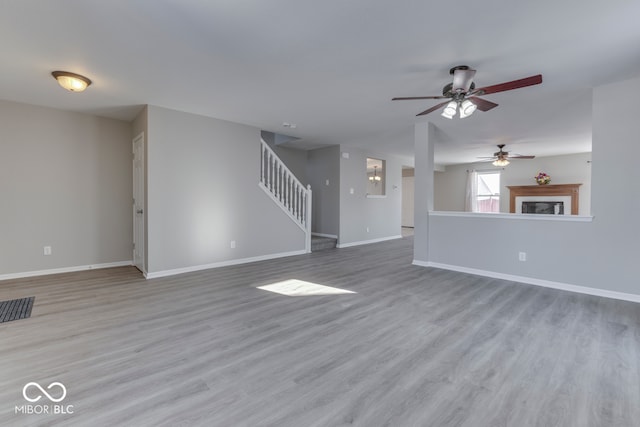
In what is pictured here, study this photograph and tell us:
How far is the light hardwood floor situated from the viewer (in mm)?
1585

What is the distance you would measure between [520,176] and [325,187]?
21.4 feet

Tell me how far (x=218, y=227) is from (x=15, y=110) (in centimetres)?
323

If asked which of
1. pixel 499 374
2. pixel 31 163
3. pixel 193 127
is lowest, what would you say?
pixel 499 374

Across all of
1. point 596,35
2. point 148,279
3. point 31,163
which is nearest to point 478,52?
point 596,35

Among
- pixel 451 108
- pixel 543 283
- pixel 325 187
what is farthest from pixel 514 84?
pixel 325 187

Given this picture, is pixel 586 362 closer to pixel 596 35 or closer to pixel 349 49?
pixel 596 35

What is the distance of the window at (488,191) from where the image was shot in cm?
994

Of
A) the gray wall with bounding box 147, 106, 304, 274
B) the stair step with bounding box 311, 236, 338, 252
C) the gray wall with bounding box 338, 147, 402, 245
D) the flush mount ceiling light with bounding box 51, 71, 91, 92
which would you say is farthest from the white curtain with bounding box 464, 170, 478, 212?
the flush mount ceiling light with bounding box 51, 71, 91, 92

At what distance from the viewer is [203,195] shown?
15.8ft

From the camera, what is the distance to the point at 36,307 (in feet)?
10.1

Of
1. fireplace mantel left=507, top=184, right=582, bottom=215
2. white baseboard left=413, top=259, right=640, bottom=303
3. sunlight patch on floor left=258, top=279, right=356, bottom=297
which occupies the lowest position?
sunlight patch on floor left=258, top=279, right=356, bottom=297

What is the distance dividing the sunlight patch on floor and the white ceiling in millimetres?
2519

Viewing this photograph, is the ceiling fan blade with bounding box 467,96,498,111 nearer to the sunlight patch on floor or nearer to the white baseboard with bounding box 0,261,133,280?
the sunlight patch on floor

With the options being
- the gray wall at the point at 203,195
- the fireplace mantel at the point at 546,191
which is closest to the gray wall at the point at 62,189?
the gray wall at the point at 203,195
